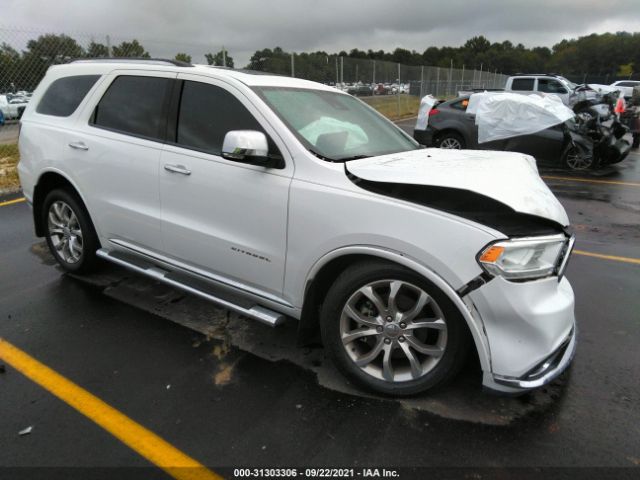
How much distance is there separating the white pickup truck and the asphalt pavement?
1086 cm

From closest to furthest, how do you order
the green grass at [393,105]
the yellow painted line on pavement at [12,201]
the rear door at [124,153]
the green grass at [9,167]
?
1. the rear door at [124,153]
2. the yellow painted line on pavement at [12,201]
3. the green grass at [9,167]
4. the green grass at [393,105]

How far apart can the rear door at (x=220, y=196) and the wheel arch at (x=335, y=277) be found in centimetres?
24

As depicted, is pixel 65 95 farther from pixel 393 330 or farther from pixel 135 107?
pixel 393 330

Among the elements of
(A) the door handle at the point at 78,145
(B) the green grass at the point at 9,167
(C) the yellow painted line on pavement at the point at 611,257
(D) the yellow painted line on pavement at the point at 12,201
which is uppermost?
(A) the door handle at the point at 78,145

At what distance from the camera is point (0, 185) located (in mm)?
8086

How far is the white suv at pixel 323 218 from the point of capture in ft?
7.59

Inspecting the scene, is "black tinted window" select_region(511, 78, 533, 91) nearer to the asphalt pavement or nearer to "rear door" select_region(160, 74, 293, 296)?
the asphalt pavement

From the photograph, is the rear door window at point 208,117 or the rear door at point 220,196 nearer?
the rear door at point 220,196

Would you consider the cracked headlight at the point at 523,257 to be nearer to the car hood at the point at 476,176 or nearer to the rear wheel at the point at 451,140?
the car hood at the point at 476,176

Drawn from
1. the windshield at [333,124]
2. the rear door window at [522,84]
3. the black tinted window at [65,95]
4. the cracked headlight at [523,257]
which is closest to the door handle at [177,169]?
the windshield at [333,124]

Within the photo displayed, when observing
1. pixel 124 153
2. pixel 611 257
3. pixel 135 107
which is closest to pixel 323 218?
pixel 124 153

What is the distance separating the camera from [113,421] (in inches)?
99.7

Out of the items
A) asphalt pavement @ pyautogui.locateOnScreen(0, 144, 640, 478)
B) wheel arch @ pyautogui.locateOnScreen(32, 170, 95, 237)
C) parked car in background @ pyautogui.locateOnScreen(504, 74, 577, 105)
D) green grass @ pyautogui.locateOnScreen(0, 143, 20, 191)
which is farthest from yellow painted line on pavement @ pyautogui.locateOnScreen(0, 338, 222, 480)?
parked car in background @ pyautogui.locateOnScreen(504, 74, 577, 105)

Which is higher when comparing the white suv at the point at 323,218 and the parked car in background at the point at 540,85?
the parked car in background at the point at 540,85
